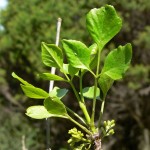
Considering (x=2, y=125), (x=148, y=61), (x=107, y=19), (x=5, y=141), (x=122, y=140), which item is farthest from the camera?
(x=122, y=140)

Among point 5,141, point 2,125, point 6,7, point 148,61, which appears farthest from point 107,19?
point 6,7

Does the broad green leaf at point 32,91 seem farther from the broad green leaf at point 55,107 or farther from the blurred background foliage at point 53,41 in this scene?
the blurred background foliage at point 53,41

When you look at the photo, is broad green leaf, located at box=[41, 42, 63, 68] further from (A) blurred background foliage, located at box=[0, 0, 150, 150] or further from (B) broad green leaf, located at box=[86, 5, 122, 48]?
(A) blurred background foliage, located at box=[0, 0, 150, 150]

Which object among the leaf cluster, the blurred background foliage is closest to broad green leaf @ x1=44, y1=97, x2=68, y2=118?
the leaf cluster

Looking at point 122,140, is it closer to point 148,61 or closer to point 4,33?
point 148,61

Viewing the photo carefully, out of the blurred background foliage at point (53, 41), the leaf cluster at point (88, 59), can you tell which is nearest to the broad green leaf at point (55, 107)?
the leaf cluster at point (88, 59)

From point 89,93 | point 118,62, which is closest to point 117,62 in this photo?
point 118,62

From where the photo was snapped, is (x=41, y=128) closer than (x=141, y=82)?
No
